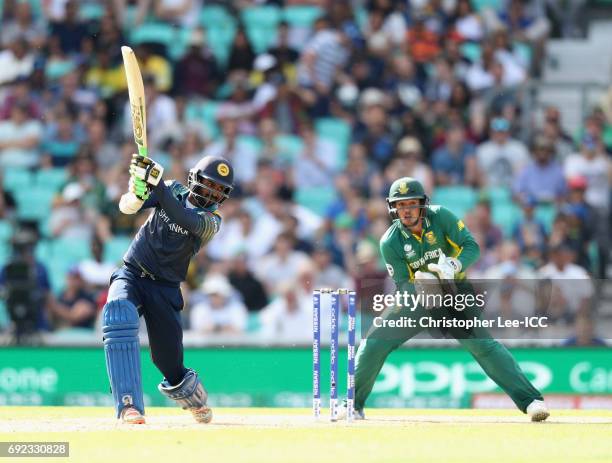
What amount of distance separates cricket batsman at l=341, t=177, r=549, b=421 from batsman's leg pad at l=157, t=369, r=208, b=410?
0.96 metres

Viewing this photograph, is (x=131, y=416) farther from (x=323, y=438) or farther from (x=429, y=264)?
(x=429, y=264)

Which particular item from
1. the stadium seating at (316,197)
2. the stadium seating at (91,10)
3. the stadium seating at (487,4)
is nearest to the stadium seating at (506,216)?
the stadium seating at (316,197)

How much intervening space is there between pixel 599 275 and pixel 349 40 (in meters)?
4.25

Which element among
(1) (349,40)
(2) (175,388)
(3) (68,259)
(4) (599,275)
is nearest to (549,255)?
(4) (599,275)

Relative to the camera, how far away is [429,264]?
9102mm

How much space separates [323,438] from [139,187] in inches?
72.8

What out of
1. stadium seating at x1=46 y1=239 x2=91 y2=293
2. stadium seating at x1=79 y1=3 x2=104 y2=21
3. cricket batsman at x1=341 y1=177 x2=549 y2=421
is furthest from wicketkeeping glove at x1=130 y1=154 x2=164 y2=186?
stadium seating at x1=79 y1=3 x2=104 y2=21

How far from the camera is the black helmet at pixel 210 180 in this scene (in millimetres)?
8852

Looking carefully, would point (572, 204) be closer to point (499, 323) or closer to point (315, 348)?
point (499, 323)

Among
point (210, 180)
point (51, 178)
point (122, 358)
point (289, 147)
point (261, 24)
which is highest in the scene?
point (261, 24)

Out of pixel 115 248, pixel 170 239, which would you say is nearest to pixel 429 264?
pixel 170 239

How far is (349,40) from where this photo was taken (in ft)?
55.0

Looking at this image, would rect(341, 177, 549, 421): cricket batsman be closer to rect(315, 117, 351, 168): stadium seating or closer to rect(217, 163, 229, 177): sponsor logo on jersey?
rect(217, 163, 229, 177): sponsor logo on jersey

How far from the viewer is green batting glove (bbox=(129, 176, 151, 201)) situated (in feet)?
27.5
